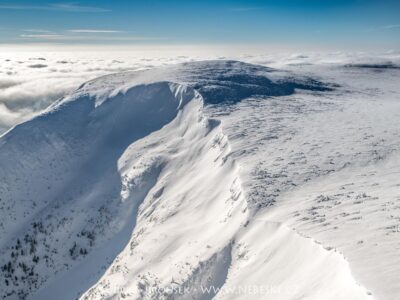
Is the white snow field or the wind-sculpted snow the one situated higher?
the wind-sculpted snow

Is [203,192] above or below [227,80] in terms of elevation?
below

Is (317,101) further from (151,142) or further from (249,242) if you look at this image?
(249,242)

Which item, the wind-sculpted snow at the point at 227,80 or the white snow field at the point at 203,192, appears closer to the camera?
the white snow field at the point at 203,192

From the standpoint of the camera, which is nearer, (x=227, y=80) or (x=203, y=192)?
(x=203, y=192)

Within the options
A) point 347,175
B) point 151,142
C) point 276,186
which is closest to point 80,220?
point 151,142

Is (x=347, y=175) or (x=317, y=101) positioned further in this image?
(x=317, y=101)

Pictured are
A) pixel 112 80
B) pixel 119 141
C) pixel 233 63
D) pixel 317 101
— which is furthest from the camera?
pixel 233 63

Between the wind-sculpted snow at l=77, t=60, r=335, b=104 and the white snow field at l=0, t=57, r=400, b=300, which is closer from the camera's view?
the white snow field at l=0, t=57, r=400, b=300

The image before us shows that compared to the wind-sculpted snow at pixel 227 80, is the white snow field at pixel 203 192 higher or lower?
lower
